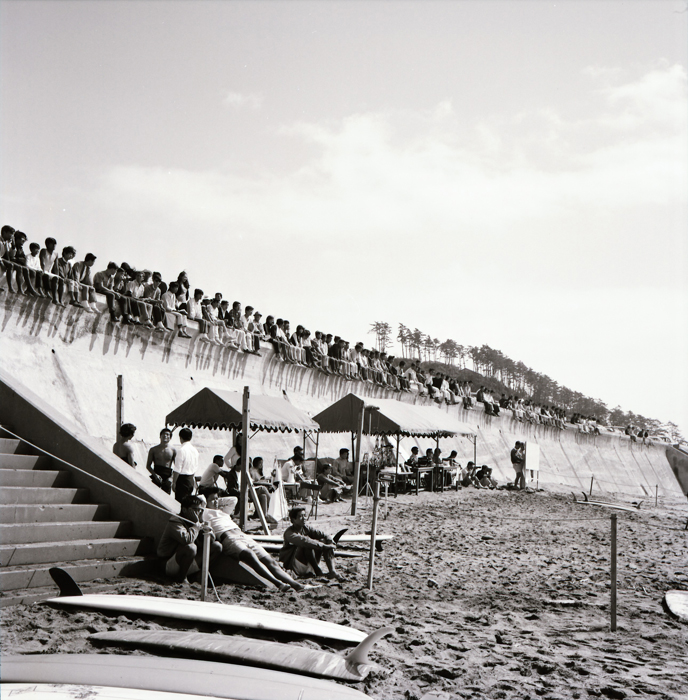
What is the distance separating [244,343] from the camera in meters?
22.1

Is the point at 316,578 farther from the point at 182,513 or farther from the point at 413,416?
the point at 413,416

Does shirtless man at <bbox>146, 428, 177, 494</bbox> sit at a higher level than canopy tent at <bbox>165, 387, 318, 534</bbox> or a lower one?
lower

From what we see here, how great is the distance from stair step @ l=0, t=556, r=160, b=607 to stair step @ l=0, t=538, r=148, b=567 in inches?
3.1

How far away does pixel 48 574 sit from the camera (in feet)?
21.1

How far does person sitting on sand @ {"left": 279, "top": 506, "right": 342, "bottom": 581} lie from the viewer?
27.2ft

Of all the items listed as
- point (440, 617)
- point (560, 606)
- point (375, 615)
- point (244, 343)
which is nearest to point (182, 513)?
point (375, 615)

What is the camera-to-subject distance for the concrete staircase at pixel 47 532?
6352mm

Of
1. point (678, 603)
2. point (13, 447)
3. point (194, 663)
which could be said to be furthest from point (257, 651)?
point (678, 603)

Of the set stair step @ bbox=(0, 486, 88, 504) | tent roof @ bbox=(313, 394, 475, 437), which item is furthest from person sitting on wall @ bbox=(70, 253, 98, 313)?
stair step @ bbox=(0, 486, 88, 504)

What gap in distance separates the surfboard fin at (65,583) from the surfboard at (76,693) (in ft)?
8.14

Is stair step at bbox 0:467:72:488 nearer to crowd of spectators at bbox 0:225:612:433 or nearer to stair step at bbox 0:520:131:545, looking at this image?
stair step at bbox 0:520:131:545

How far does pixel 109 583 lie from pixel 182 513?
1112 millimetres

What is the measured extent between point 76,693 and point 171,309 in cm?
1627

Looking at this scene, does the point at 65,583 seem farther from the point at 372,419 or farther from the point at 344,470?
the point at 344,470
